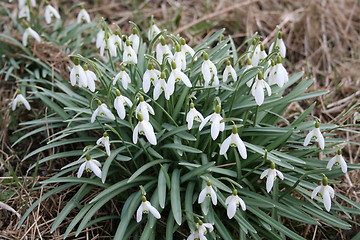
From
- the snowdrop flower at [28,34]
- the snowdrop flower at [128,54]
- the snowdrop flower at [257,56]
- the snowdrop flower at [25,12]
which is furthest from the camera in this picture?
the snowdrop flower at [25,12]

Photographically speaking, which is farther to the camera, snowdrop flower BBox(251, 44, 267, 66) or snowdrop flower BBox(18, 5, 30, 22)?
snowdrop flower BBox(18, 5, 30, 22)

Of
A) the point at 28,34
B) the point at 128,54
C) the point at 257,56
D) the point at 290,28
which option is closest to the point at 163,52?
the point at 128,54

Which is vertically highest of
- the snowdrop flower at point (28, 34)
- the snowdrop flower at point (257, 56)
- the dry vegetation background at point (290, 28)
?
the snowdrop flower at point (257, 56)

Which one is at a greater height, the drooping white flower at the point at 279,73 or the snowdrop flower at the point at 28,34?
the drooping white flower at the point at 279,73

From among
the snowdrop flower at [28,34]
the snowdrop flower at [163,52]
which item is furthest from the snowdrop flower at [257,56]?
the snowdrop flower at [28,34]

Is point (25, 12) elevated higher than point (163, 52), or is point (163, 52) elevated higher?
point (163, 52)

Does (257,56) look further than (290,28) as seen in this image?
No

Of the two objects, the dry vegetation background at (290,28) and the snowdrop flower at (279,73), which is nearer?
the snowdrop flower at (279,73)

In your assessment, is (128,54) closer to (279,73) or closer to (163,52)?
(163,52)

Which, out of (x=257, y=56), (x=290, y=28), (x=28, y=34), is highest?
(x=257, y=56)

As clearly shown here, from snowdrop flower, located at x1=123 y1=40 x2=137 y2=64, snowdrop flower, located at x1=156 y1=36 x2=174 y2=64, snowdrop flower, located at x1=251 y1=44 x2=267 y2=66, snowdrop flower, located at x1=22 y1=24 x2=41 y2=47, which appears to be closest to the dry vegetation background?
snowdrop flower, located at x1=22 y1=24 x2=41 y2=47

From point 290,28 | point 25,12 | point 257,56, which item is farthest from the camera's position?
point 290,28

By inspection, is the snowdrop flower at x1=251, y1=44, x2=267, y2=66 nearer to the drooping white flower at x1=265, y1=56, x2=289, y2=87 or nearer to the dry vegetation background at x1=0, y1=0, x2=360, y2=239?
the drooping white flower at x1=265, y1=56, x2=289, y2=87

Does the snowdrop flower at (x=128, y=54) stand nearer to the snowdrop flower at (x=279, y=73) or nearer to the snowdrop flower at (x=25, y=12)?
the snowdrop flower at (x=279, y=73)
